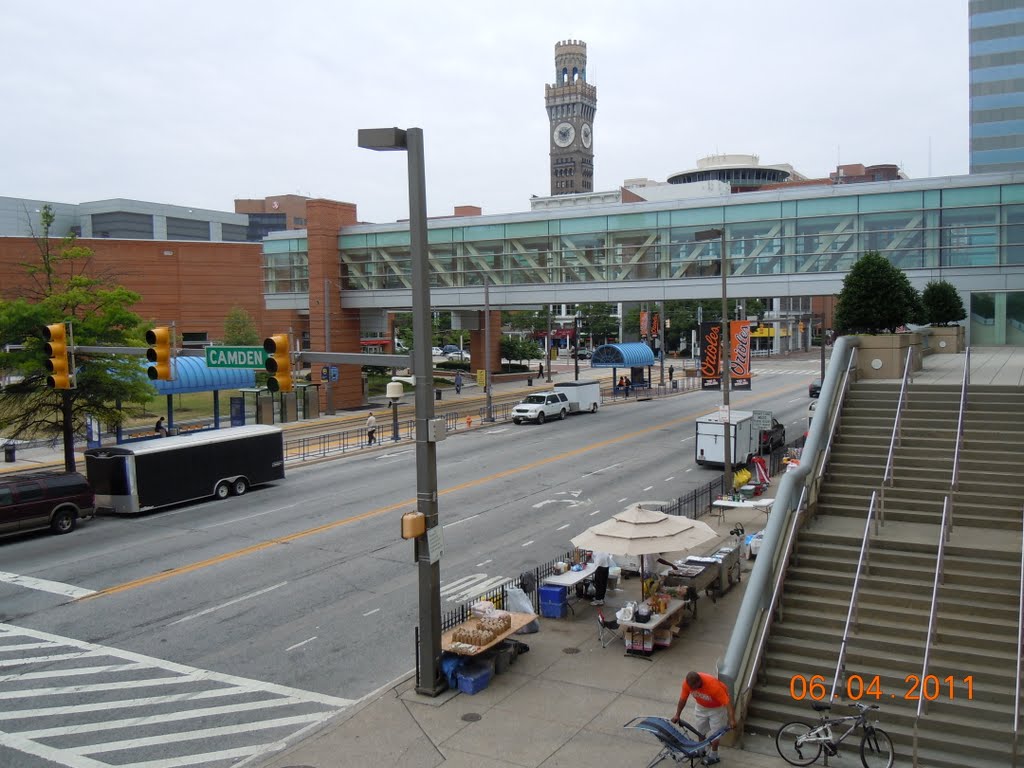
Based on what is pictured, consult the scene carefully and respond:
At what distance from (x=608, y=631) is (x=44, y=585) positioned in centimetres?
1369

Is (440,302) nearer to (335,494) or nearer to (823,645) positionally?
(335,494)

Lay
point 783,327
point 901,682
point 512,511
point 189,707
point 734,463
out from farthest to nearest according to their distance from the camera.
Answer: point 783,327
point 734,463
point 512,511
point 189,707
point 901,682

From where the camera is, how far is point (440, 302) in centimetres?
5306

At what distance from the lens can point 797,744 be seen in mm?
10781

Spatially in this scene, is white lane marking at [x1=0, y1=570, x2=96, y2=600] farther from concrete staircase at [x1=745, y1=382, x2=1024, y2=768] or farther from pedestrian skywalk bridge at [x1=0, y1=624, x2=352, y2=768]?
concrete staircase at [x1=745, y1=382, x2=1024, y2=768]

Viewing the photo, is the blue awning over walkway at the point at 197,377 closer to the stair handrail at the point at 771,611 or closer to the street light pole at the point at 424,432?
the street light pole at the point at 424,432

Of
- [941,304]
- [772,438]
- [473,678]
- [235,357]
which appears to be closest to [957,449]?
[473,678]

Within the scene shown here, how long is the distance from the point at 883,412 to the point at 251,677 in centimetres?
1365

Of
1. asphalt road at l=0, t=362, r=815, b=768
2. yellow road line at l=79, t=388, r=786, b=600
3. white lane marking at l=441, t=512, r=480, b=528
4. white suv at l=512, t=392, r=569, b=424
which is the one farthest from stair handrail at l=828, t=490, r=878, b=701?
white suv at l=512, t=392, r=569, b=424

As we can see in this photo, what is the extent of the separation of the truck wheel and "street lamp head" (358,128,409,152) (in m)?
18.4

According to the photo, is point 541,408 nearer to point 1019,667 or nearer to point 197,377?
point 197,377

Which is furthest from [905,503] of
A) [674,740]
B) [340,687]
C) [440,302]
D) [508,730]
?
[440,302]

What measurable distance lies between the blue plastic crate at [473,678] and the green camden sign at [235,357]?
25.6 ft

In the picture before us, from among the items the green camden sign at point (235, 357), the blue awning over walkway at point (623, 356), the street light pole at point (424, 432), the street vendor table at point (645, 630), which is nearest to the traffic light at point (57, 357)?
the green camden sign at point (235, 357)
